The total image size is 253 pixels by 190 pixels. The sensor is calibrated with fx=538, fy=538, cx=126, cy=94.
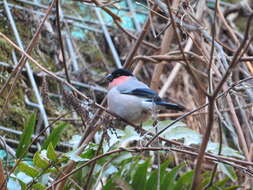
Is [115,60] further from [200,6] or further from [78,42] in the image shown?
[200,6]


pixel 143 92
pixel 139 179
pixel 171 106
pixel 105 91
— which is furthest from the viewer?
pixel 105 91

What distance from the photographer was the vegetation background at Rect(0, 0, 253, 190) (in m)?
2.34

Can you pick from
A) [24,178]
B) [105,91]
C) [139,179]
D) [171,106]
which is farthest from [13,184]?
[105,91]

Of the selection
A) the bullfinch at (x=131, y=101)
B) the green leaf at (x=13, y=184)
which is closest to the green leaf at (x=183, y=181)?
the bullfinch at (x=131, y=101)

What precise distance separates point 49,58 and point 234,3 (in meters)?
2.02

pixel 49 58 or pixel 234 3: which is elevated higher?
pixel 234 3

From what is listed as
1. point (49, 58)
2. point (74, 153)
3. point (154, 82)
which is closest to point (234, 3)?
point (49, 58)

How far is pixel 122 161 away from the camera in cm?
258

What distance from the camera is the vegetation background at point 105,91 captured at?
2336 millimetres

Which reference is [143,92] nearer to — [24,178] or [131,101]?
[131,101]

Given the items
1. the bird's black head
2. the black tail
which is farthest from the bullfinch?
the black tail

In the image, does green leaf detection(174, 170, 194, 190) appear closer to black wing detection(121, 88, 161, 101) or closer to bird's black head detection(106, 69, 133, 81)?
black wing detection(121, 88, 161, 101)

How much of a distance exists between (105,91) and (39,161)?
159 centimetres

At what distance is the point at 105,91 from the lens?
368 cm
